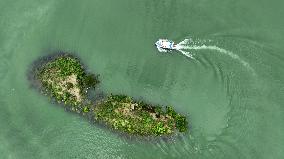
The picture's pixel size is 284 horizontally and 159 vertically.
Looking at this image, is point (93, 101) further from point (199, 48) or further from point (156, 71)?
point (199, 48)

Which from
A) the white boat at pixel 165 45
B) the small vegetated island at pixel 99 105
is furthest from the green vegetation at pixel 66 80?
the white boat at pixel 165 45

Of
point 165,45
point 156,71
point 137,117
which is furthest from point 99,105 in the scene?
point 165,45

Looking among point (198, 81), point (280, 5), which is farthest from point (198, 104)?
point (280, 5)

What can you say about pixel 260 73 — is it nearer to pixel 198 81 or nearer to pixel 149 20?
pixel 198 81

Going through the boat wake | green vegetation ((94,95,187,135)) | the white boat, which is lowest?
green vegetation ((94,95,187,135))

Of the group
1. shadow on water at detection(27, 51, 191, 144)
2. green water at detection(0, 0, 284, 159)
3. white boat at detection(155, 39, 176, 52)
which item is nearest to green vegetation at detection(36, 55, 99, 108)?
shadow on water at detection(27, 51, 191, 144)

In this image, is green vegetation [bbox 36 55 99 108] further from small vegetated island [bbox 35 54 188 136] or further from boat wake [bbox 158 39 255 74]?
boat wake [bbox 158 39 255 74]
